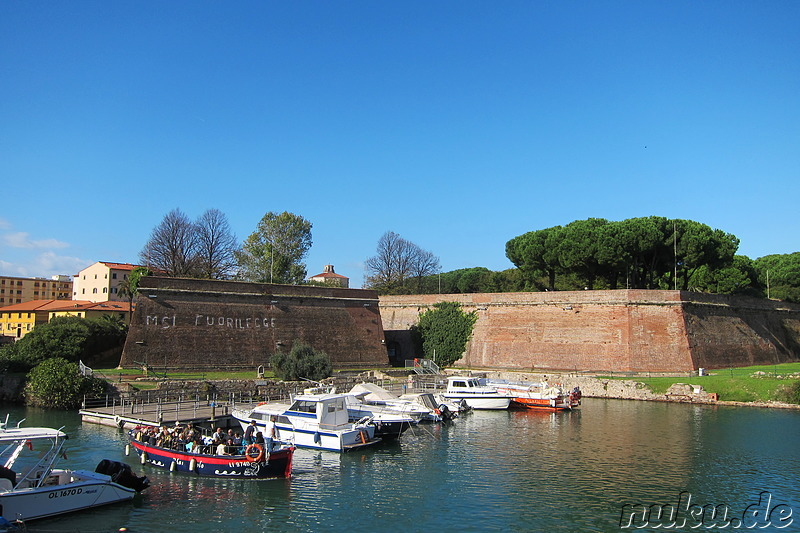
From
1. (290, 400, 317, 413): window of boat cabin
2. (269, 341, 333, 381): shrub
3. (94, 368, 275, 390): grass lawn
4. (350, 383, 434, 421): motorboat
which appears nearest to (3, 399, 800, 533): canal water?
(350, 383, 434, 421): motorboat

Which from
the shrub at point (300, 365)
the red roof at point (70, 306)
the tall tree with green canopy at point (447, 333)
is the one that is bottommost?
the shrub at point (300, 365)

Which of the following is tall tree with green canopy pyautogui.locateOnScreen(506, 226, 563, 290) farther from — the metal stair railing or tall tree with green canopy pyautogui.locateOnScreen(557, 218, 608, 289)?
the metal stair railing

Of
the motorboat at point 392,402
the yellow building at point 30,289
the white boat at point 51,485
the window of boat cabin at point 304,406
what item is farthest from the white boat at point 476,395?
the yellow building at point 30,289

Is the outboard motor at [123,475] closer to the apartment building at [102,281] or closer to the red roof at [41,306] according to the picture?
the red roof at [41,306]

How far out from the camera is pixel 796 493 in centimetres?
1806

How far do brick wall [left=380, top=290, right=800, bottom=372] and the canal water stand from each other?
13521mm

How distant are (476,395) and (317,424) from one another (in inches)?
521

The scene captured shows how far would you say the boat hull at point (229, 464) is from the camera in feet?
61.6

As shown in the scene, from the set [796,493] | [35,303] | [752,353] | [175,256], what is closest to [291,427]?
[796,493]

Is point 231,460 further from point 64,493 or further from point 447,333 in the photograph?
point 447,333

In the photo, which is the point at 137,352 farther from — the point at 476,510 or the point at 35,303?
the point at 35,303

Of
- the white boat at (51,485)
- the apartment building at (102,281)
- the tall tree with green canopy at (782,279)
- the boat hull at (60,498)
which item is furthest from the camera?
the apartment building at (102,281)

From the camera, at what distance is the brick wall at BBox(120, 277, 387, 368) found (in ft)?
117

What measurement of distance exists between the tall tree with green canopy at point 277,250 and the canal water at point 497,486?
31204 mm
